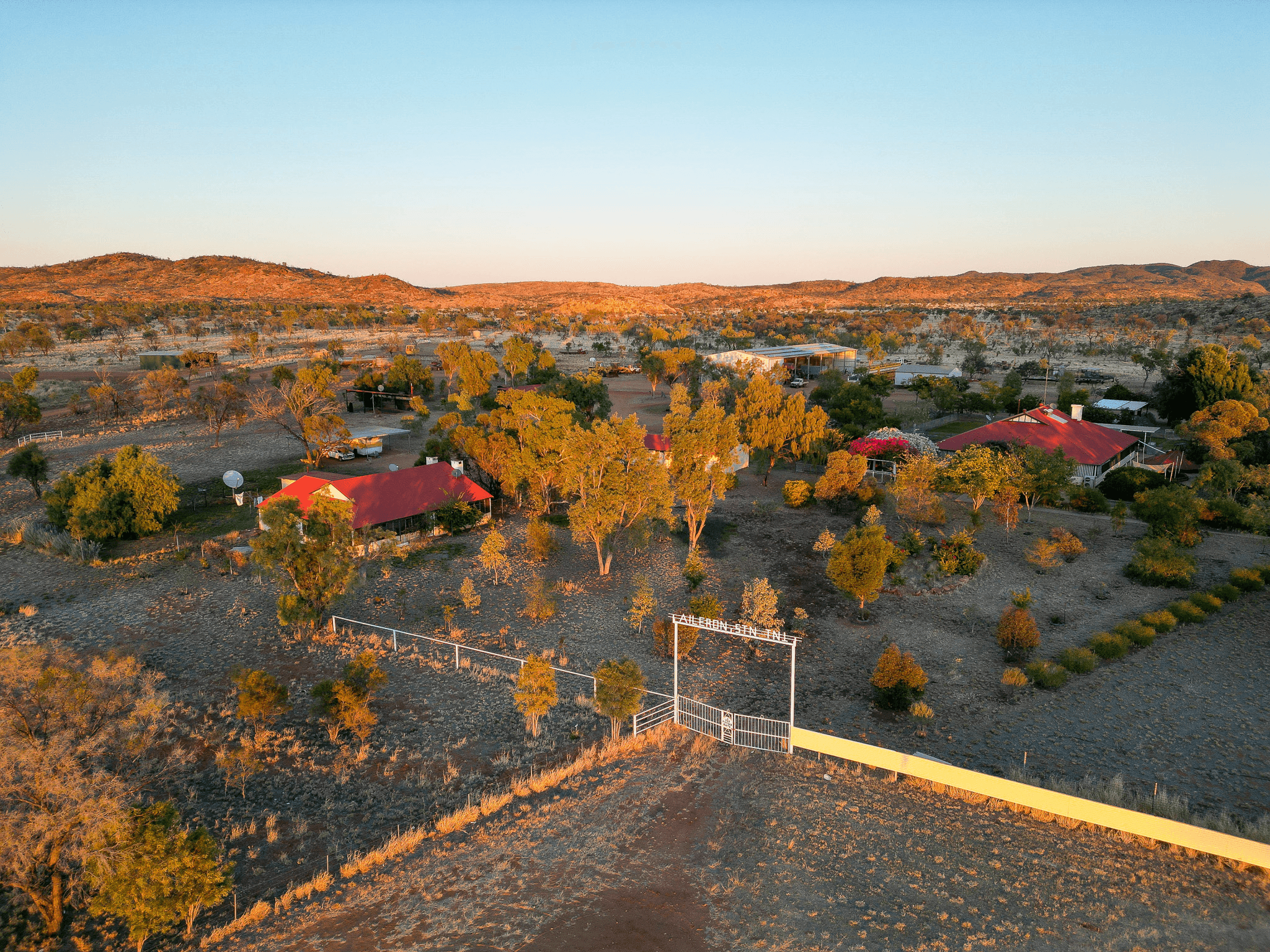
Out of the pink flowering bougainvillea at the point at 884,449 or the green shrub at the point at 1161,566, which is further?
the pink flowering bougainvillea at the point at 884,449

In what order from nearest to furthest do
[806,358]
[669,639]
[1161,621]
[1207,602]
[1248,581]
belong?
[669,639], [1161,621], [1207,602], [1248,581], [806,358]

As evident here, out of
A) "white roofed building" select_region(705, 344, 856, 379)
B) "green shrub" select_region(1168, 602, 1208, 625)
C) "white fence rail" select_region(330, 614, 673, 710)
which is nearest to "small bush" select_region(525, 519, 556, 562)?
"white fence rail" select_region(330, 614, 673, 710)

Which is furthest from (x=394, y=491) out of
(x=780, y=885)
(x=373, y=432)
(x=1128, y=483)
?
(x=1128, y=483)

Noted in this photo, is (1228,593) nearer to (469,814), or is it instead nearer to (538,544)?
(538,544)

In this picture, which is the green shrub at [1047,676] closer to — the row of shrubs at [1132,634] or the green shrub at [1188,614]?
the row of shrubs at [1132,634]

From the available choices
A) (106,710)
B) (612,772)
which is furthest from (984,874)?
(106,710)

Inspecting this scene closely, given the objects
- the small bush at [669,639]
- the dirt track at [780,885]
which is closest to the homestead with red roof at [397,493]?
the small bush at [669,639]

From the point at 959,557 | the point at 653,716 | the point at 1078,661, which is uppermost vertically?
the point at 959,557
